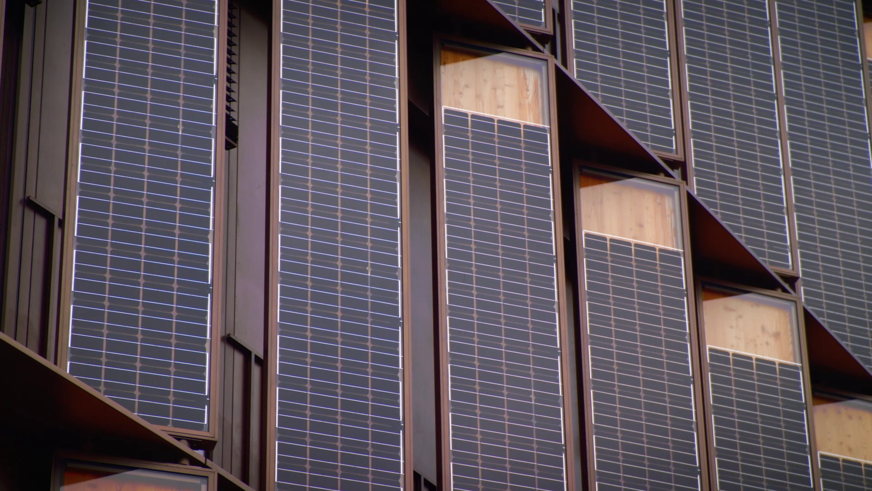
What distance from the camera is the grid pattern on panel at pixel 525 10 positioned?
18.2m

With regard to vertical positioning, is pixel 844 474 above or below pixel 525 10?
below

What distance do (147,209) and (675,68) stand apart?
8.58 meters

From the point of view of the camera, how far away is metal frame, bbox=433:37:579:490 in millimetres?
15625

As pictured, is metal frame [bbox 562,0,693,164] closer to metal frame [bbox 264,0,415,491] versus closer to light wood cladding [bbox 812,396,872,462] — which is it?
metal frame [bbox 264,0,415,491]

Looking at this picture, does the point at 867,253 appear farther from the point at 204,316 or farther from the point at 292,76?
the point at 204,316

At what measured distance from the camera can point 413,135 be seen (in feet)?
59.7

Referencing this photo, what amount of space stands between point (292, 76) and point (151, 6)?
1.79 metres

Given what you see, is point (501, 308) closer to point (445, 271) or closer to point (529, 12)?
point (445, 271)

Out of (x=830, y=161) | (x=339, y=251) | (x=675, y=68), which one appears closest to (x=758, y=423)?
(x=830, y=161)

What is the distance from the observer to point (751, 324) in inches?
747

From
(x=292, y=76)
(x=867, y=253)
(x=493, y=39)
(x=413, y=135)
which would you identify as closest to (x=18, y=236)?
(x=292, y=76)

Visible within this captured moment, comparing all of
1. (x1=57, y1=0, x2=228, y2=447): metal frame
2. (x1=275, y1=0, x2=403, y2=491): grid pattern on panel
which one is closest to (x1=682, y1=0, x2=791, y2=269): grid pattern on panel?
(x1=275, y1=0, x2=403, y2=491): grid pattern on panel

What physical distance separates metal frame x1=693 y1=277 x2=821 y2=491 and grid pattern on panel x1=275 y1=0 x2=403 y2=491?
477cm

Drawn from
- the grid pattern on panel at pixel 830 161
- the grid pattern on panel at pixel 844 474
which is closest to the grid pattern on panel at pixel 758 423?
the grid pattern on panel at pixel 844 474
